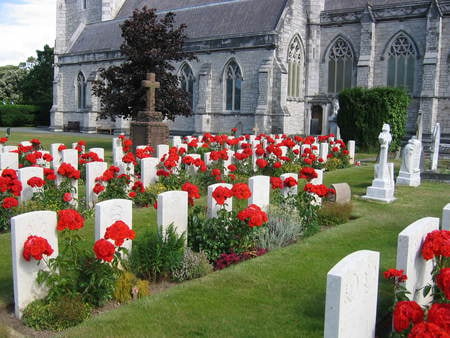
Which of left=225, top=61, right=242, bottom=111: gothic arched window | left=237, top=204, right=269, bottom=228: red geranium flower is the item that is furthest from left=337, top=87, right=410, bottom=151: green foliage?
left=237, top=204, right=269, bottom=228: red geranium flower

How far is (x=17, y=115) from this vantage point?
48.2 m

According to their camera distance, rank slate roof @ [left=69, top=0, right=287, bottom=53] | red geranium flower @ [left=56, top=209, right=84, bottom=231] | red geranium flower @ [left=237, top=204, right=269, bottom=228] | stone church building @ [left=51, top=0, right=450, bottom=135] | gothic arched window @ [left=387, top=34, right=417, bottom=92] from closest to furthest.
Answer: red geranium flower @ [left=56, top=209, right=84, bottom=231]
red geranium flower @ [left=237, top=204, right=269, bottom=228]
stone church building @ [left=51, top=0, right=450, bottom=135]
gothic arched window @ [left=387, top=34, right=417, bottom=92]
slate roof @ [left=69, top=0, right=287, bottom=53]

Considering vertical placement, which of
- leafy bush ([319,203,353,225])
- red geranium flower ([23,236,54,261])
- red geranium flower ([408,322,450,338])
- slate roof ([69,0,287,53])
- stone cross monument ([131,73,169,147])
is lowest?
leafy bush ([319,203,353,225])

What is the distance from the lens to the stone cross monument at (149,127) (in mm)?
16500

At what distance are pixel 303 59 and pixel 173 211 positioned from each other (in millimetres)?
27589

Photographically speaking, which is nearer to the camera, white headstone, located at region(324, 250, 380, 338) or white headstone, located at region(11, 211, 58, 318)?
white headstone, located at region(324, 250, 380, 338)

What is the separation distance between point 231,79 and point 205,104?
2409 mm

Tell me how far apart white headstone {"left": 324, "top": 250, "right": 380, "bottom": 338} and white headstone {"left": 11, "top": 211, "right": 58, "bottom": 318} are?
3.31 metres

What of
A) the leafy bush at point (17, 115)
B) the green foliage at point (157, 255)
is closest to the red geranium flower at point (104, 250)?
the green foliage at point (157, 255)

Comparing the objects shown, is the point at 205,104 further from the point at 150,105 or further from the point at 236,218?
the point at 236,218

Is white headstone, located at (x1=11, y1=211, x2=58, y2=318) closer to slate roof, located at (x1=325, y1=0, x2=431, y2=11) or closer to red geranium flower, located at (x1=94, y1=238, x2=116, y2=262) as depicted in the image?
red geranium flower, located at (x1=94, y1=238, x2=116, y2=262)

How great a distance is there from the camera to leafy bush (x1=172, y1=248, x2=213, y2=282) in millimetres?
6348

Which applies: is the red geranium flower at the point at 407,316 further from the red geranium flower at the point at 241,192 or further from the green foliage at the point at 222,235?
the red geranium flower at the point at 241,192

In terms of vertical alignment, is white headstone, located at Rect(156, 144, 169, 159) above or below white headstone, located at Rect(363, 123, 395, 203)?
above
